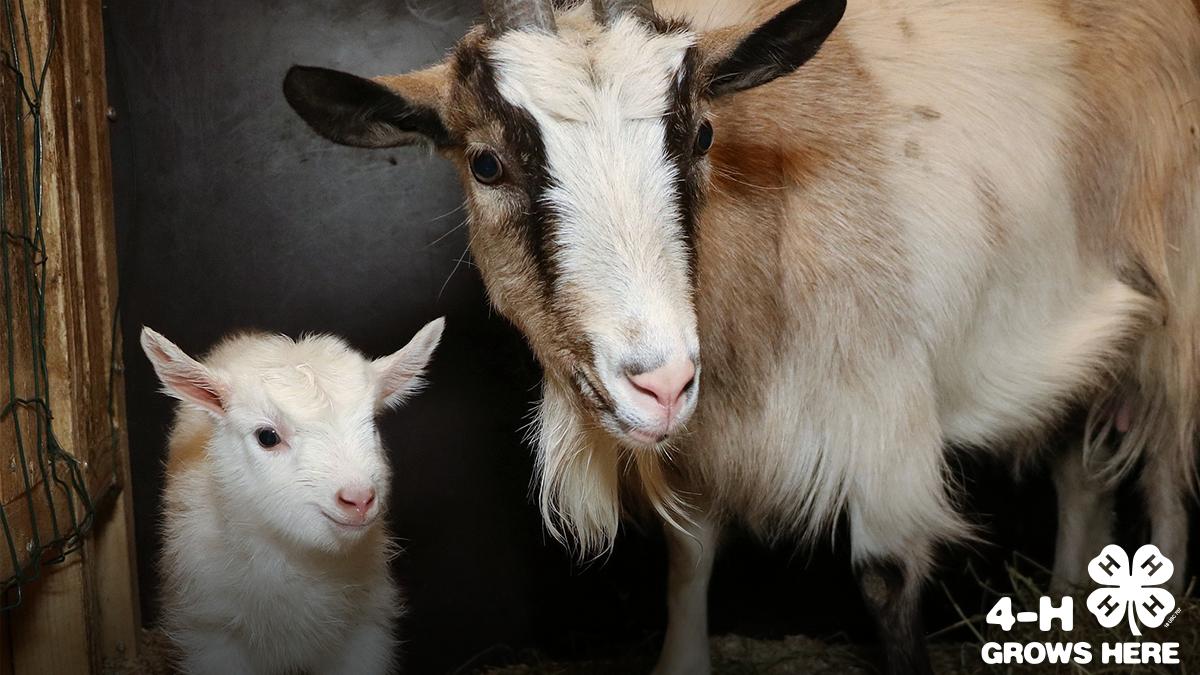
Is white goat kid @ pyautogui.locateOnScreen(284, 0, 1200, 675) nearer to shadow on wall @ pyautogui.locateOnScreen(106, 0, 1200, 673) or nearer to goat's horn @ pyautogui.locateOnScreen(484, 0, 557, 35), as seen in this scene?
goat's horn @ pyautogui.locateOnScreen(484, 0, 557, 35)

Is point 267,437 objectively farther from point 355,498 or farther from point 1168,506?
point 1168,506

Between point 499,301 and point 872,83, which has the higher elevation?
point 872,83

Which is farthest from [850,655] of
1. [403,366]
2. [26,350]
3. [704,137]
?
[26,350]

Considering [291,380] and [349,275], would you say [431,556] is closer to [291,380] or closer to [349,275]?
[349,275]

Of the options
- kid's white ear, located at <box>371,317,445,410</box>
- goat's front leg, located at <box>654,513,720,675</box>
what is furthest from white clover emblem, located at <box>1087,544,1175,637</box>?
kid's white ear, located at <box>371,317,445,410</box>

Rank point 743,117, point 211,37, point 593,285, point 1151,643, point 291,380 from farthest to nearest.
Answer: point 211,37
point 1151,643
point 743,117
point 291,380
point 593,285

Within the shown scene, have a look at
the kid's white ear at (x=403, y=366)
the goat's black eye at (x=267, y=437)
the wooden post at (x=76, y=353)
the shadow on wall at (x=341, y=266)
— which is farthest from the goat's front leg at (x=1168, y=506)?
the wooden post at (x=76, y=353)

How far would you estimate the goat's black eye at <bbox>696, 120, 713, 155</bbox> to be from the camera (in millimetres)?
2568

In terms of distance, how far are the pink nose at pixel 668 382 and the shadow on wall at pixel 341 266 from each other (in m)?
1.53

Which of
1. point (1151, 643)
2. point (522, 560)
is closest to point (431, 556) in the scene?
point (522, 560)

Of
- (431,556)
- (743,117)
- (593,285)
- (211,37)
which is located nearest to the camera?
(593,285)

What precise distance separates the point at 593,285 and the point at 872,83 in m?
1.25

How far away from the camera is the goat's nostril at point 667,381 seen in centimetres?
216

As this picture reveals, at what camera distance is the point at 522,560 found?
421cm
